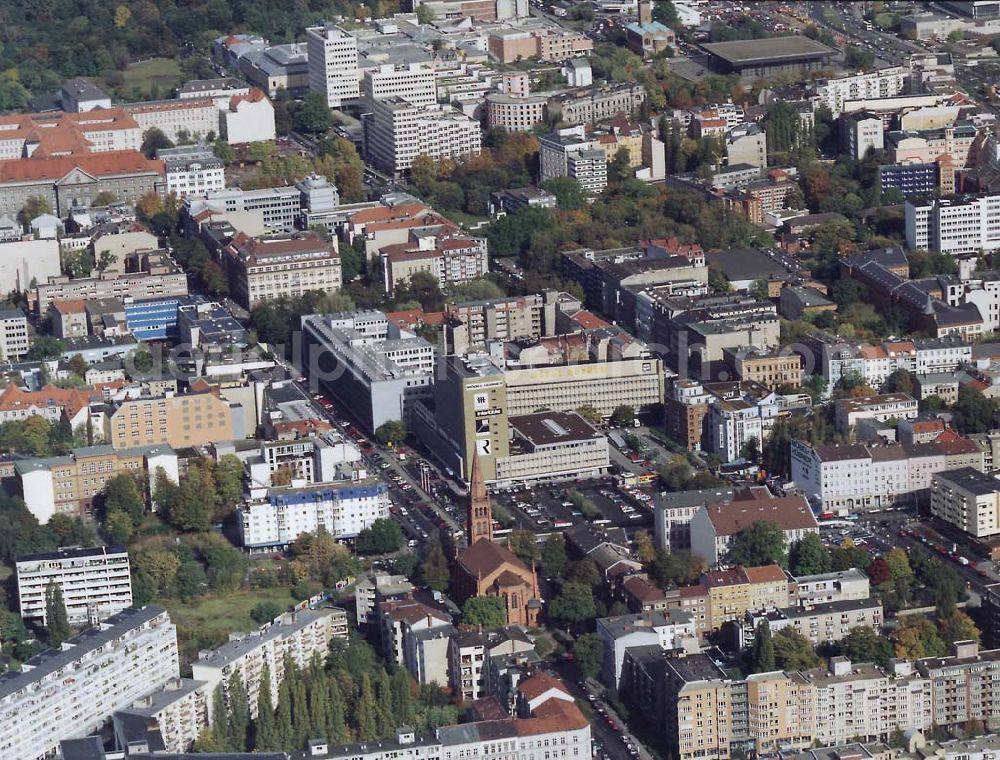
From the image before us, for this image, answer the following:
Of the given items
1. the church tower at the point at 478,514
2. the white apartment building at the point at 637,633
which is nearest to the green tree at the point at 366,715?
the white apartment building at the point at 637,633

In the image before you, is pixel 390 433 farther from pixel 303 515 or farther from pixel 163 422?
pixel 303 515

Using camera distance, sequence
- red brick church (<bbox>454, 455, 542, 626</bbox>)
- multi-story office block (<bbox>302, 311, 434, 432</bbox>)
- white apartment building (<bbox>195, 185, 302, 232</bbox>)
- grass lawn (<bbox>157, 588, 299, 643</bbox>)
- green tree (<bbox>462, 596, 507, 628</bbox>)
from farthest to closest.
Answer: white apartment building (<bbox>195, 185, 302, 232</bbox>) < multi-story office block (<bbox>302, 311, 434, 432</bbox>) < red brick church (<bbox>454, 455, 542, 626</bbox>) < grass lawn (<bbox>157, 588, 299, 643</bbox>) < green tree (<bbox>462, 596, 507, 628</bbox>)

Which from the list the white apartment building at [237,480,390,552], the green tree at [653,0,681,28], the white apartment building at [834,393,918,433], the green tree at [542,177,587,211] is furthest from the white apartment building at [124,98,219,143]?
the white apartment building at [237,480,390,552]

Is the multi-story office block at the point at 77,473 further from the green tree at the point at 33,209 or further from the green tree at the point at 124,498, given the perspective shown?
the green tree at the point at 33,209

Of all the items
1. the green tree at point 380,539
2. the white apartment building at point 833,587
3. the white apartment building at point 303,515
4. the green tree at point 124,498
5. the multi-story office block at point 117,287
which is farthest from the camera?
the multi-story office block at point 117,287

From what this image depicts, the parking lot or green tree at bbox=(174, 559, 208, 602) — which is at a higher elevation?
green tree at bbox=(174, 559, 208, 602)

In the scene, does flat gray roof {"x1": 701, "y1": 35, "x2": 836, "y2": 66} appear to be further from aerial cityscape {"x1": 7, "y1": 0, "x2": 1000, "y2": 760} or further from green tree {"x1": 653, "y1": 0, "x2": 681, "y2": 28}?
green tree {"x1": 653, "y1": 0, "x2": 681, "y2": 28}
